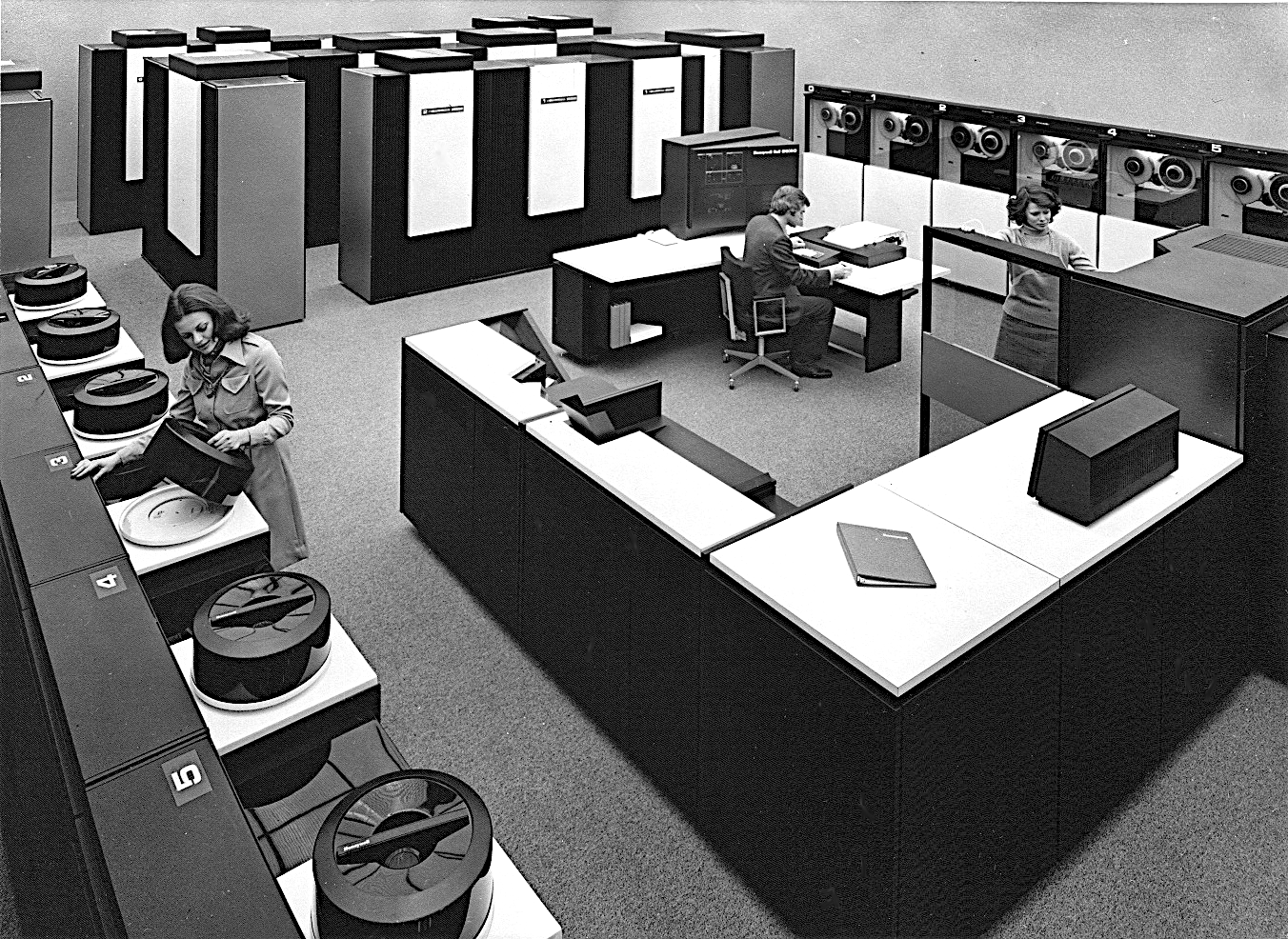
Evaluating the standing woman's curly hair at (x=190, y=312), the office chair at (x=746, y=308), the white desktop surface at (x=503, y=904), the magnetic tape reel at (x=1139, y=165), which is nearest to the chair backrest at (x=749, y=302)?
the office chair at (x=746, y=308)

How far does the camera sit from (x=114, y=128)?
912 cm

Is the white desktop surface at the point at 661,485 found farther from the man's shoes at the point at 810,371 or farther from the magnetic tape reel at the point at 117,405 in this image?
the man's shoes at the point at 810,371

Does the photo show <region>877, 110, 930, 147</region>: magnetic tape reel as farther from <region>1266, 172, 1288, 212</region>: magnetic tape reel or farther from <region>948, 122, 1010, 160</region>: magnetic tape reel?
<region>1266, 172, 1288, 212</region>: magnetic tape reel

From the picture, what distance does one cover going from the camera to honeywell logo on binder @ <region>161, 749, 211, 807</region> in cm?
167

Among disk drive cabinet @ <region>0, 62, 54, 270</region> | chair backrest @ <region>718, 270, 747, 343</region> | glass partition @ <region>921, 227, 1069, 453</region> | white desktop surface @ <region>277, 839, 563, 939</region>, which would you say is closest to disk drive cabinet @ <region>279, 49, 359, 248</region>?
disk drive cabinet @ <region>0, 62, 54, 270</region>

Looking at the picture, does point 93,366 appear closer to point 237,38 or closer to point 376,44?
point 376,44

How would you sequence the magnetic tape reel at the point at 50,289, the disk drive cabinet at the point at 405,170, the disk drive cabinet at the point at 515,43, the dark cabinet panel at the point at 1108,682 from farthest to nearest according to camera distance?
the disk drive cabinet at the point at 515,43, the disk drive cabinet at the point at 405,170, the magnetic tape reel at the point at 50,289, the dark cabinet panel at the point at 1108,682

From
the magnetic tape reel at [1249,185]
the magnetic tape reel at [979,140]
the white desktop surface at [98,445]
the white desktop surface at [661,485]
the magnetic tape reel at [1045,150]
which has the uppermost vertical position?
the magnetic tape reel at [979,140]

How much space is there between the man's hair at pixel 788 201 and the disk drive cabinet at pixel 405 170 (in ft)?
8.76

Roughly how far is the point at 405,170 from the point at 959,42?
4.27 metres

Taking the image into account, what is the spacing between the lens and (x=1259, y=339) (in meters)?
3.26

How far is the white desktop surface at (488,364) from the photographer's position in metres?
3.72

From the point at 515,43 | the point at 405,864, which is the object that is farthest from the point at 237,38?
the point at 405,864

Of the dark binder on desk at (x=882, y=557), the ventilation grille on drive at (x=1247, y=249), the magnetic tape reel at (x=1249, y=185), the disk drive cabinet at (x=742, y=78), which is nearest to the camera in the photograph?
the dark binder on desk at (x=882, y=557)
